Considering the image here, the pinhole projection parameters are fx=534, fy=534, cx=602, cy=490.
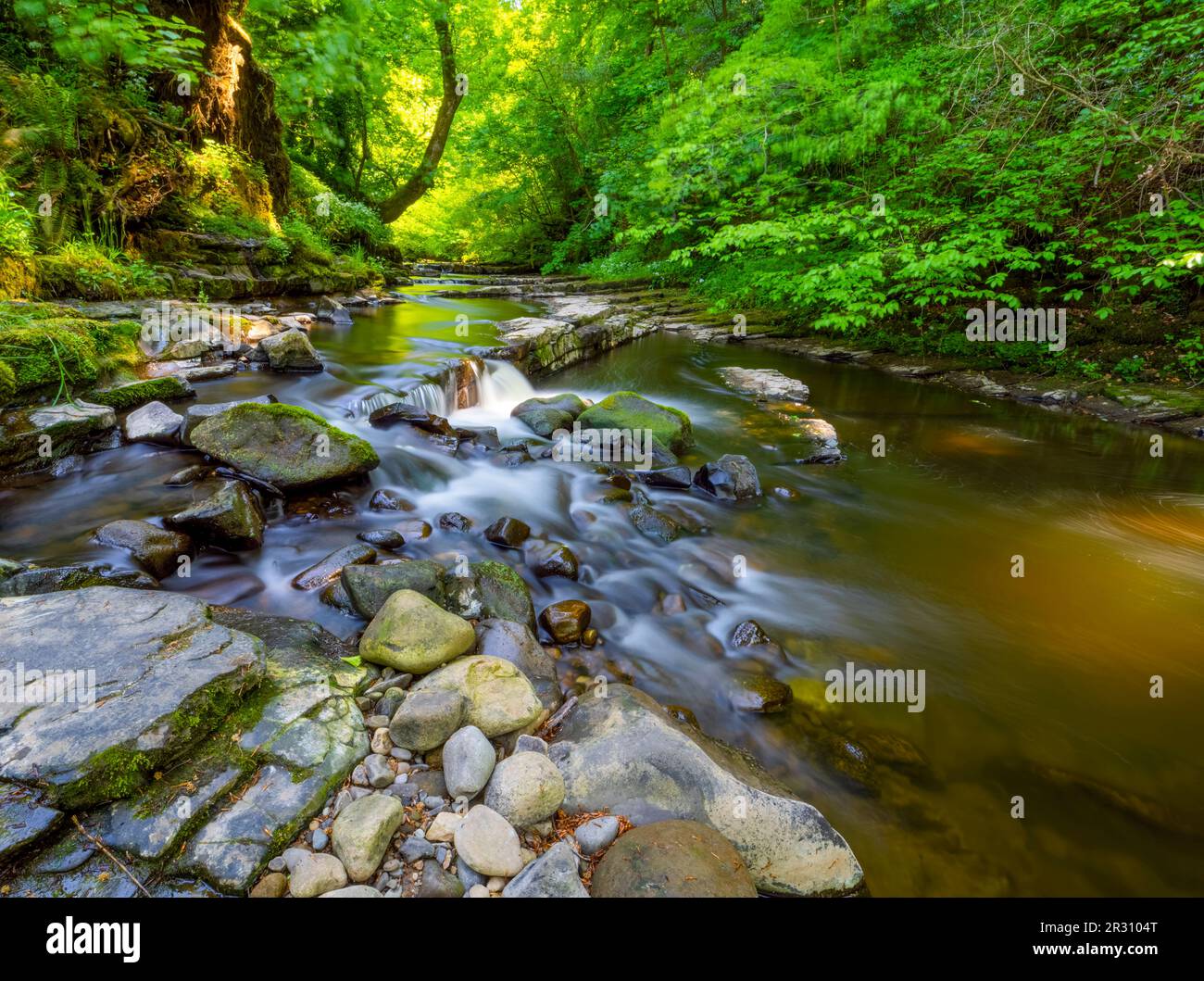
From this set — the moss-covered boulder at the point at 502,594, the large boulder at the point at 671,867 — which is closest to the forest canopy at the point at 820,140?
the moss-covered boulder at the point at 502,594

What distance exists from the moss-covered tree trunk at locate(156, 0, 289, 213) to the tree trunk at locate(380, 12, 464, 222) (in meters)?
5.79

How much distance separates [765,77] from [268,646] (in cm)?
1125

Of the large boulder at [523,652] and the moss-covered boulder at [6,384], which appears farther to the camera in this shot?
the moss-covered boulder at [6,384]

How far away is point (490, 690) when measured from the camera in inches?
101

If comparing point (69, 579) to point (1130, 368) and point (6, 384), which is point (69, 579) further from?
point (1130, 368)

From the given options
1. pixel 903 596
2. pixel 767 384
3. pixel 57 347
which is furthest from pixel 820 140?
pixel 57 347

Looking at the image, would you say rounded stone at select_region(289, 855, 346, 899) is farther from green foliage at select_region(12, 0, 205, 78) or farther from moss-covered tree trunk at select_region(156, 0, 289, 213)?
moss-covered tree trunk at select_region(156, 0, 289, 213)

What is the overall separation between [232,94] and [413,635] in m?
12.1

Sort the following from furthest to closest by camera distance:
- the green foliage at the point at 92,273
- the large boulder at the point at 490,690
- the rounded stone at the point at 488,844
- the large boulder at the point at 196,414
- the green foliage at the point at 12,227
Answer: the green foliage at the point at 92,273
the green foliage at the point at 12,227
the large boulder at the point at 196,414
the large boulder at the point at 490,690
the rounded stone at the point at 488,844

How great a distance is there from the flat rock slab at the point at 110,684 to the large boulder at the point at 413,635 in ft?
1.89

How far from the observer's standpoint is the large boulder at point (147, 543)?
10.9 ft

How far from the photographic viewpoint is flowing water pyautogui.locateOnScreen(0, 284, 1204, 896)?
2.55 meters

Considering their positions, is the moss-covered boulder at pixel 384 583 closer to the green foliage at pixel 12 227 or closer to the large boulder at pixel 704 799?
the large boulder at pixel 704 799

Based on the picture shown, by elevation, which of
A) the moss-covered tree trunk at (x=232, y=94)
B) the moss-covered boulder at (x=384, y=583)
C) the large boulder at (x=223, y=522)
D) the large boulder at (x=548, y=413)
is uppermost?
the moss-covered tree trunk at (x=232, y=94)
